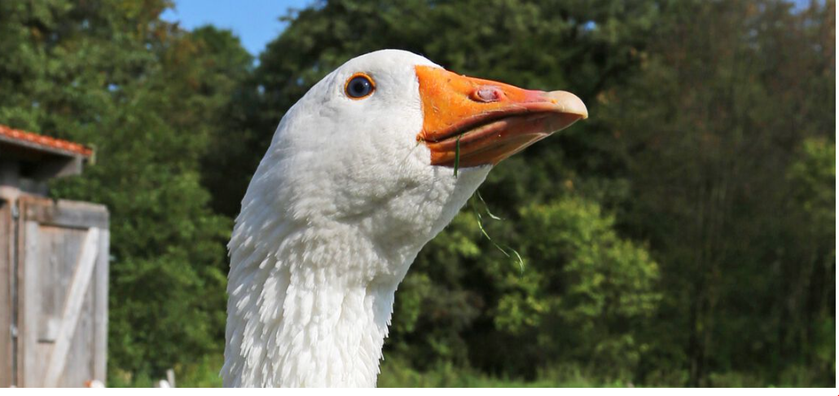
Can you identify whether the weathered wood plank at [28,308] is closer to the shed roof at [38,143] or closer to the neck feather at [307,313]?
the shed roof at [38,143]

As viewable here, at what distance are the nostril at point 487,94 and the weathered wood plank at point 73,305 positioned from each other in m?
6.56

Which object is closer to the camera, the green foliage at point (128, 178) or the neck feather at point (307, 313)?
the neck feather at point (307, 313)

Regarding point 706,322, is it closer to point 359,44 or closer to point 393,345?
point 393,345

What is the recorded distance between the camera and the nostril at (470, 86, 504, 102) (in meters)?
2.33

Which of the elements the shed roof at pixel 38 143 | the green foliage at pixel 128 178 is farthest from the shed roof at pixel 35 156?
the green foliage at pixel 128 178

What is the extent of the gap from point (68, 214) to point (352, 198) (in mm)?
6720

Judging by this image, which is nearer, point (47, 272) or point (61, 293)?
point (47, 272)

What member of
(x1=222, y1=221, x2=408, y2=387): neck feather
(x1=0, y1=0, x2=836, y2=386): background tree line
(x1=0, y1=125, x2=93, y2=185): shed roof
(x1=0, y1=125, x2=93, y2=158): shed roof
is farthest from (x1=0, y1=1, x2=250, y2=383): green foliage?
(x1=222, y1=221, x2=408, y2=387): neck feather

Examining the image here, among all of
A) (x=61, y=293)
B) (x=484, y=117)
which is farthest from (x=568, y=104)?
(x=61, y=293)

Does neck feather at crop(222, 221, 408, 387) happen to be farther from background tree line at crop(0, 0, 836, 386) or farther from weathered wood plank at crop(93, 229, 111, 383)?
background tree line at crop(0, 0, 836, 386)

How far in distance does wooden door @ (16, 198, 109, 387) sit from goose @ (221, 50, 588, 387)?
592 cm

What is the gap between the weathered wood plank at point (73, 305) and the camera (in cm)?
790

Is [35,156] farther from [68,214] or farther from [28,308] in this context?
[28,308]

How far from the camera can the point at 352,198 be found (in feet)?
7.60
